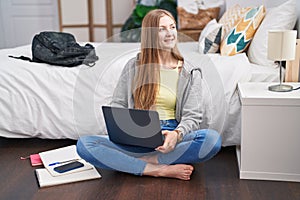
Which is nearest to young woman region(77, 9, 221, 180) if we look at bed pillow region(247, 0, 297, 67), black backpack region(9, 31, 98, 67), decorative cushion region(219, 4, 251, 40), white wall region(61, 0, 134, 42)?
black backpack region(9, 31, 98, 67)

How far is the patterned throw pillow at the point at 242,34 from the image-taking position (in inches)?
99.0

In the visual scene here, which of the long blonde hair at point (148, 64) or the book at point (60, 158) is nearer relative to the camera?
the long blonde hair at point (148, 64)

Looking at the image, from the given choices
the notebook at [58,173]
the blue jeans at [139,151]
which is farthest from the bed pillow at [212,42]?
the notebook at [58,173]

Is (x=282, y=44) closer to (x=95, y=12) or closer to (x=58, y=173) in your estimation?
(x=58, y=173)

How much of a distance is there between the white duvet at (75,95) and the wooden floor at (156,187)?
10.6 inches

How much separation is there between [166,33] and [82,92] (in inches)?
26.9

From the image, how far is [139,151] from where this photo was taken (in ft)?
6.57

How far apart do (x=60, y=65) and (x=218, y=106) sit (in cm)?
95

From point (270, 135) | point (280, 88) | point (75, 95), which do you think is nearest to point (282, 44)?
point (280, 88)

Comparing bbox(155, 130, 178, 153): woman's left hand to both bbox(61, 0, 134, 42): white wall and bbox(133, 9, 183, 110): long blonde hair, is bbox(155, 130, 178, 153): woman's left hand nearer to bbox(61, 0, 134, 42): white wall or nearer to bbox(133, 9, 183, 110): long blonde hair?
bbox(133, 9, 183, 110): long blonde hair

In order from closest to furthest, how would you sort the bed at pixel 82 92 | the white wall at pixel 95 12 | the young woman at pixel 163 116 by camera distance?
the young woman at pixel 163 116
the bed at pixel 82 92
the white wall at pixel 95 12

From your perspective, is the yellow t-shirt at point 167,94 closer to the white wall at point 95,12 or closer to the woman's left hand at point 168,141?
the woman's left hand at point 168,141

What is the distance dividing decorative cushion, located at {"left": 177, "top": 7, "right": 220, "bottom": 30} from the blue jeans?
207 cm

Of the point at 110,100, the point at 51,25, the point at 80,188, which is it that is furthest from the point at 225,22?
the point at 51,25
